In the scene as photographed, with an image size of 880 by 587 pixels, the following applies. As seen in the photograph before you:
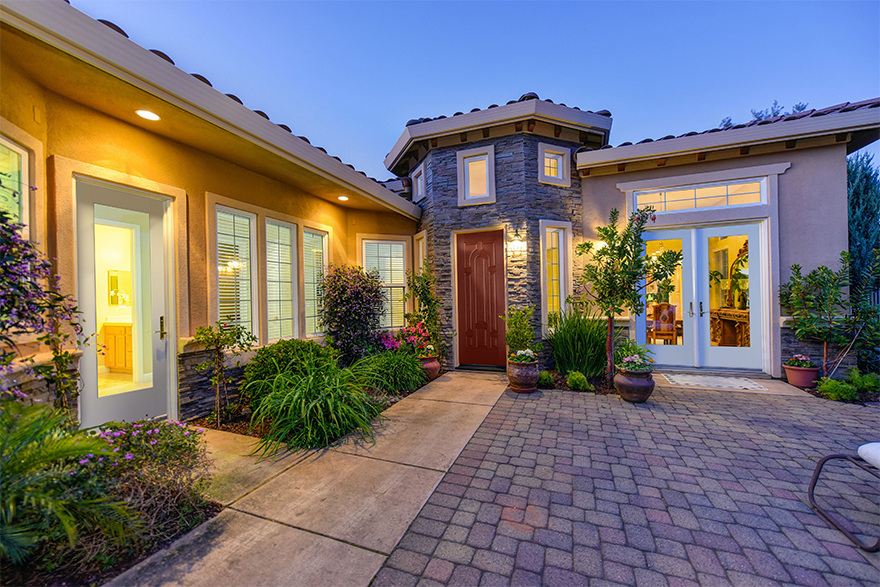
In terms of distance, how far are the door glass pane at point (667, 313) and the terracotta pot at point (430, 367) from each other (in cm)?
379

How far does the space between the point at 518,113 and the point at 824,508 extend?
5.61 m

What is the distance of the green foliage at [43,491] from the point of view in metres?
1.48

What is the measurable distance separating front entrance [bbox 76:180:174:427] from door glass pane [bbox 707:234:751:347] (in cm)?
770

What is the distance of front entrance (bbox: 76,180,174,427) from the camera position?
2.99 metres

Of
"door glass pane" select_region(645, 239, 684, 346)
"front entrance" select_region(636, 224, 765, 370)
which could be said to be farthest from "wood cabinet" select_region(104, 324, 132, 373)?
"door glass pane" select_region(645, 239, 684, 346)

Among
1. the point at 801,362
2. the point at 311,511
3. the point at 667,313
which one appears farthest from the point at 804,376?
the point at 311,511

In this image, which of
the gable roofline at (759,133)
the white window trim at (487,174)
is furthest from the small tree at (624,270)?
the white window trim at (487,174)

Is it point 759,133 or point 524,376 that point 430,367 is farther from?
point 759,133

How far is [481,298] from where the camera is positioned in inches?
244

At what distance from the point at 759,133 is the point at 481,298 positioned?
4.83m

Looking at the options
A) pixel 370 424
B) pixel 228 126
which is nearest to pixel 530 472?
pixel 370 424

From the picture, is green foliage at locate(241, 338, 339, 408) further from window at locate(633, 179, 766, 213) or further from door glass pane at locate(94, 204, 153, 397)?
window at locate(633, 179, 766, 213)

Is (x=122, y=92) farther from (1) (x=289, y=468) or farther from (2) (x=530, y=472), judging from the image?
(2) (x=530, y=472)

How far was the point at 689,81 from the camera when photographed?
34219 millimetres
